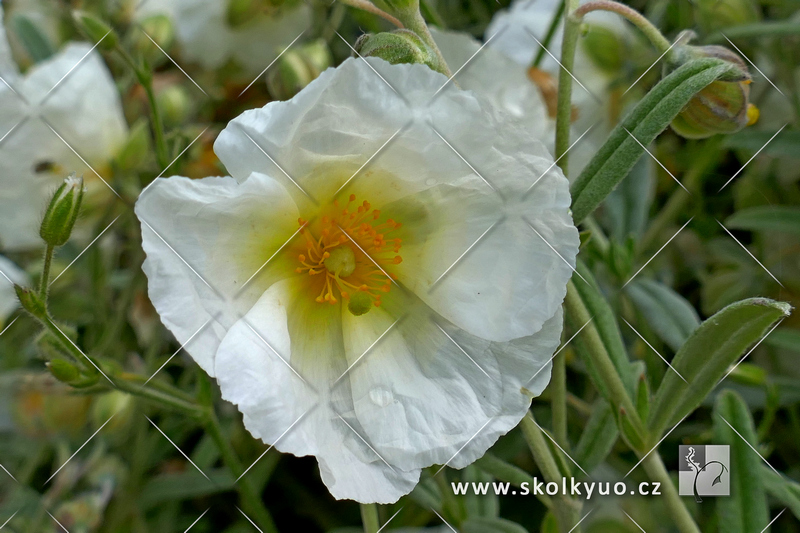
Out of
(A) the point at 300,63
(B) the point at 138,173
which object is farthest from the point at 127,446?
(A) the point at 300,63

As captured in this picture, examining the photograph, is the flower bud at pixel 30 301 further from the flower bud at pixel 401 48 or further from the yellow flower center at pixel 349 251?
the flower bud at pixel 401 48

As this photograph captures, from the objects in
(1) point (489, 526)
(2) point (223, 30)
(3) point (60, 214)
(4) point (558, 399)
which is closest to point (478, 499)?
(1) point (489, 526)

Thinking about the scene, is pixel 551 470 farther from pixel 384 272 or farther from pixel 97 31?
pixel 97 31

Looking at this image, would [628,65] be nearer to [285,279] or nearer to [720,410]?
[720,410]

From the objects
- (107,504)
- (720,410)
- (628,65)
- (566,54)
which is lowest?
(107,504)

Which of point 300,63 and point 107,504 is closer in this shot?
point 300,63

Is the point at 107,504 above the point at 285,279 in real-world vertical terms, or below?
below
